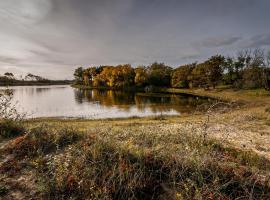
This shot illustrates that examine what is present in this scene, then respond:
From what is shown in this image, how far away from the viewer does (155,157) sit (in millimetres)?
5906

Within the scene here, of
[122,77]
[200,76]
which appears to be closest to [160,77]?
[122,77]

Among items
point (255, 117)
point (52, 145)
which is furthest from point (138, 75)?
point (52, 145)

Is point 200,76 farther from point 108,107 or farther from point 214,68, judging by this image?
point 108,107

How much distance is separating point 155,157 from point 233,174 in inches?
73.3

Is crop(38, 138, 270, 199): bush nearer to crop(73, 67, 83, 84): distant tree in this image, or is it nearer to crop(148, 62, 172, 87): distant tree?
crop(148, 62, 172, 87): distant tree

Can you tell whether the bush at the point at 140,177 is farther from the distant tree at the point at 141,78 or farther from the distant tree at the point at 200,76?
the distant tree at the point at 141,78

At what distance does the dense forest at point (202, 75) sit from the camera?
65.2m

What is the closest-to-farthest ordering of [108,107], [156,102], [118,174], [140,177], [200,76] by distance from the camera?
[140,177] → [118,174] → [108,107] → [156,102] → [200,76]

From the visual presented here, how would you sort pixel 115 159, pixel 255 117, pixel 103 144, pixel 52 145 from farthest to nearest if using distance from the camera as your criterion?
pixel 255 117 < pixel 52 145 < pixel 103 144 < pixel 115 159

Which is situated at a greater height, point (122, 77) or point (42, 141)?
point (122, 77)

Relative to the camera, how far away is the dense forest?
214 ft

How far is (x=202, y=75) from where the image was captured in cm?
7831

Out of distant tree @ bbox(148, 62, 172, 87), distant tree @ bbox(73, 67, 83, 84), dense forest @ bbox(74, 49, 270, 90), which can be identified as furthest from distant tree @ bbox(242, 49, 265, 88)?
distant tree @ bbox(73, 67, 83, 84)

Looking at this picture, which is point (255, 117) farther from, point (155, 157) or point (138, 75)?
point (138, 75)
